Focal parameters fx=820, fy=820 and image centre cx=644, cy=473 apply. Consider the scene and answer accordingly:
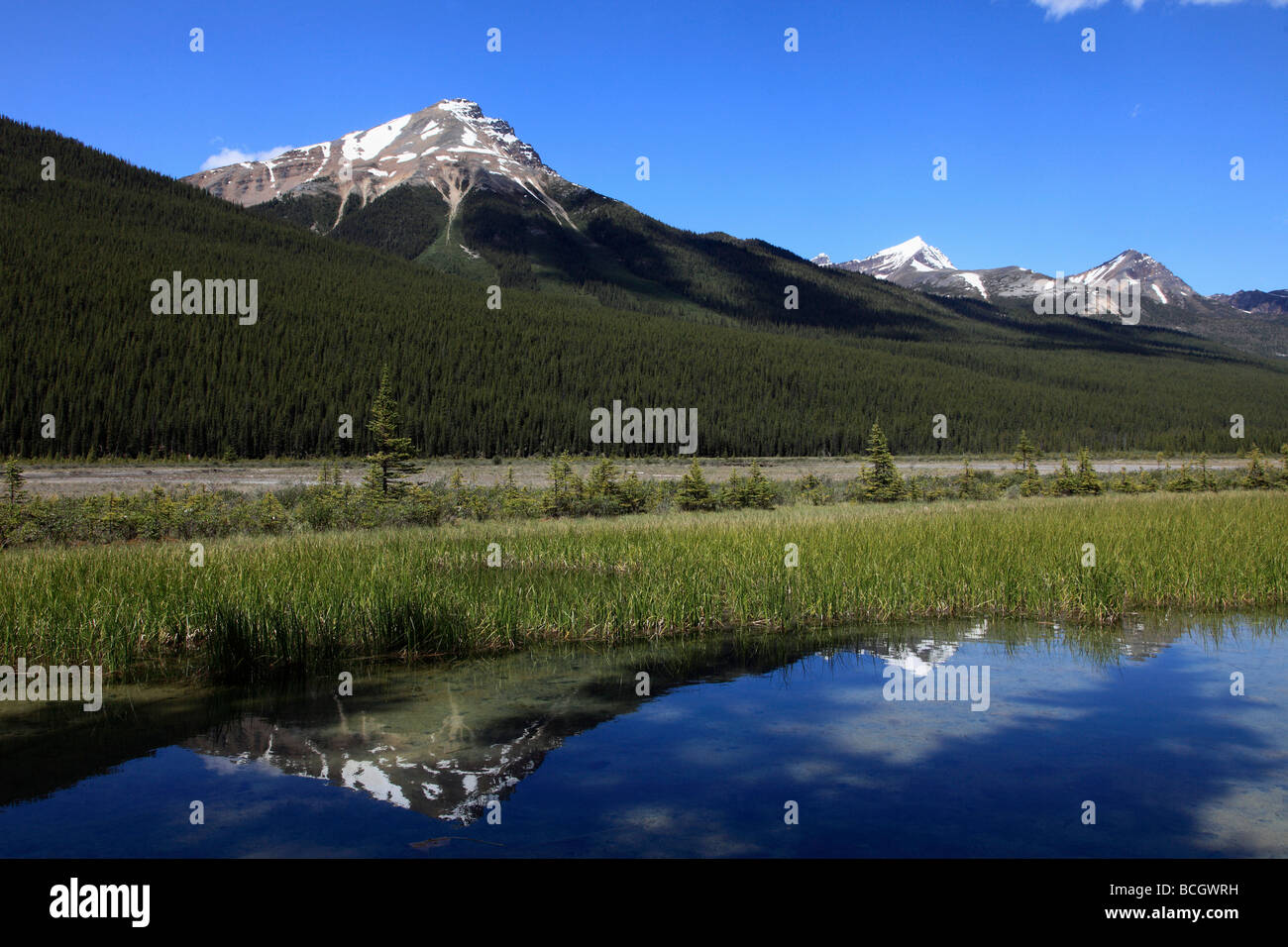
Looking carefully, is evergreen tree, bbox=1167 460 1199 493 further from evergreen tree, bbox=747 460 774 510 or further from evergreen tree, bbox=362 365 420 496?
evergreen tree, bbox=362 365 420 496

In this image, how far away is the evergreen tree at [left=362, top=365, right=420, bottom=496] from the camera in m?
26.4

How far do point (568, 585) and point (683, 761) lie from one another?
6080 millimetres

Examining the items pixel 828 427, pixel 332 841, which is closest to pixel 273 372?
pixel 828 427

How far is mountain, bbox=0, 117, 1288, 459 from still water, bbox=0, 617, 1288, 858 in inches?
2250

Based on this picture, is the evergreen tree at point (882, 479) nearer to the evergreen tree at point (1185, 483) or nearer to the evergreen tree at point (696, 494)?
the evergreen tree at point (696, 494)

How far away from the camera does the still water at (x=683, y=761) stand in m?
5.35

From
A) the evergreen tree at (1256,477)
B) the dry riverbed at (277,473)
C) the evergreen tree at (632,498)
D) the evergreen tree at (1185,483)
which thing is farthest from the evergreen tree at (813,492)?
the evergreen tree at (1256,477)

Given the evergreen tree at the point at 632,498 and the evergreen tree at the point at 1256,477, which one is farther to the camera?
the evergreen tree at the point at 1256,477

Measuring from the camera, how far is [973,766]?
21.6 ft

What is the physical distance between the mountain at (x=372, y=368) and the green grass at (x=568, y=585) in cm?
5199

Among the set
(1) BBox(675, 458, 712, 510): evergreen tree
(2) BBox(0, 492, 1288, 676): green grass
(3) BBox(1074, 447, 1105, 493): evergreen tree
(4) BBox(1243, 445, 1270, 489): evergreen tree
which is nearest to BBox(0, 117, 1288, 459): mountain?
(1) BBox(675, 458, 712, 510): evergreen tree

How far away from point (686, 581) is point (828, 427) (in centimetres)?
8692

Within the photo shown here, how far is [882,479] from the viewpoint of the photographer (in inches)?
1387
